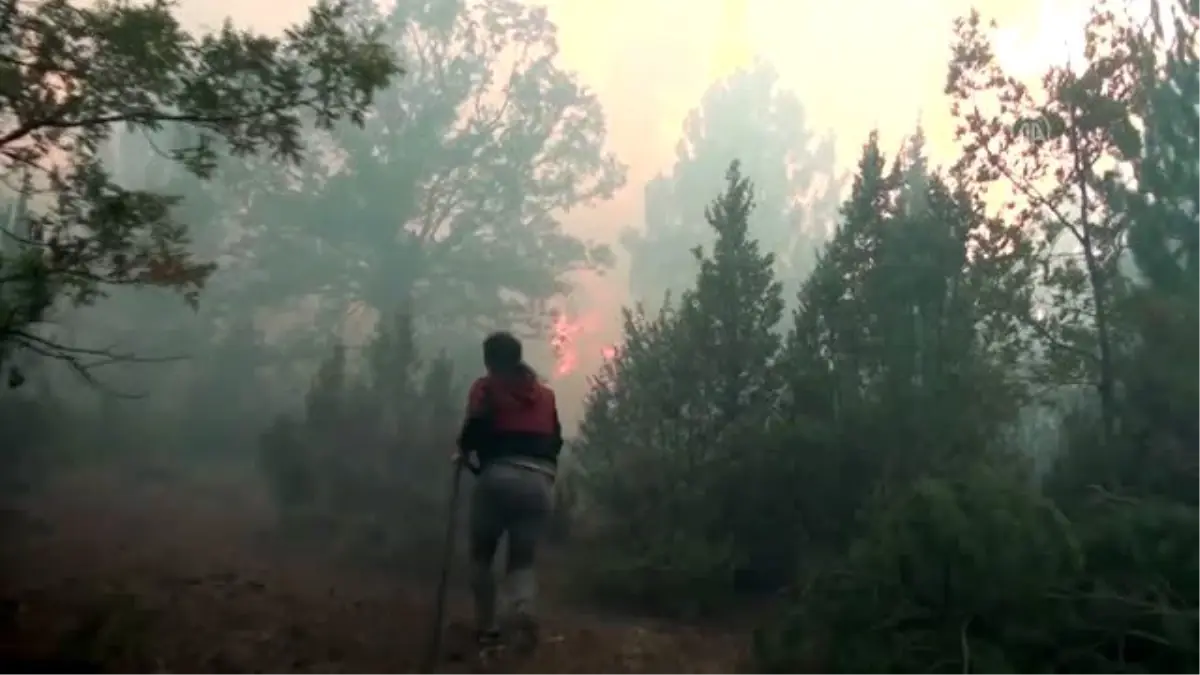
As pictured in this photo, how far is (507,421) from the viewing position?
5723 mm

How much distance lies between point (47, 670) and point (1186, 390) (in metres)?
7.95

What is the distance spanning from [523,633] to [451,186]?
19.8m

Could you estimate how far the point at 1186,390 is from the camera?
7.97m

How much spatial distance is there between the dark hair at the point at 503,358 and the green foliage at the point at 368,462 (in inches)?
186

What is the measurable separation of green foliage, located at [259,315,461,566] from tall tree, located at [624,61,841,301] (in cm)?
Result: 1534

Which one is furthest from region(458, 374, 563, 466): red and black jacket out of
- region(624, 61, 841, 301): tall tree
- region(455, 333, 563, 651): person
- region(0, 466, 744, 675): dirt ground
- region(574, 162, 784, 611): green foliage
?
region(624, 61, 841, 301): tall tree

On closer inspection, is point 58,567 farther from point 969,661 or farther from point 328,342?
point 328,342

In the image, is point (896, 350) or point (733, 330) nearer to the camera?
point (896, 350)

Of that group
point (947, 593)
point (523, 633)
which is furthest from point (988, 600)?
point (523, 633)

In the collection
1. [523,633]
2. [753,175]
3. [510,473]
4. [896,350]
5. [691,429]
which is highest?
[753,175]

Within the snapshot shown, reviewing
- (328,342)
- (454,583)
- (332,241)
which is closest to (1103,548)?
(454,583)

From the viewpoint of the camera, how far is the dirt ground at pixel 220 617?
5.69 metres

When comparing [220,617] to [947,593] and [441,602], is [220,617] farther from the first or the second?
[947,593]

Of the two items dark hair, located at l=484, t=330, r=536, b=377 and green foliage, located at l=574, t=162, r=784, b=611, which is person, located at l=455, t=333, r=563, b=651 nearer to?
dark hair, located at l=484, t=330, r=536, b=377
